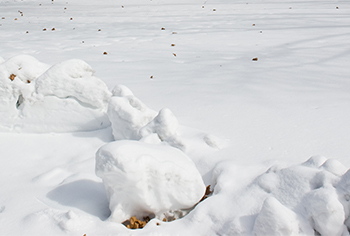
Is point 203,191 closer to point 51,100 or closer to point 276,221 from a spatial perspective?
point 276,221

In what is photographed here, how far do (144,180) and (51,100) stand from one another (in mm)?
1355

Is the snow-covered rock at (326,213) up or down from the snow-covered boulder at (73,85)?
down

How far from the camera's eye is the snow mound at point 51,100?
2.56 metres

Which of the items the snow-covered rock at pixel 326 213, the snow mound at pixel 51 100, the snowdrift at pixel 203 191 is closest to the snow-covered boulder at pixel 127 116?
the snowdrift at pixel 203 191

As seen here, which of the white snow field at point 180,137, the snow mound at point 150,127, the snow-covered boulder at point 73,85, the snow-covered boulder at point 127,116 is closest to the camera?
the white snow field at point 180,137

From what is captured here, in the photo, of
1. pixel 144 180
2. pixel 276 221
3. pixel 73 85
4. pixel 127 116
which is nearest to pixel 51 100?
pixel 73 85

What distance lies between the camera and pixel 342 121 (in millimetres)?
2363

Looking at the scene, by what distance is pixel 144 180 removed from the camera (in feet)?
5.15

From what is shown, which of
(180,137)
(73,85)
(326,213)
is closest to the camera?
(326,213)

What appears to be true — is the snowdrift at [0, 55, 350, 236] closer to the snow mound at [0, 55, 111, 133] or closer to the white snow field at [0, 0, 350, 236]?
the white snow field at [0, 0, 350, 236]

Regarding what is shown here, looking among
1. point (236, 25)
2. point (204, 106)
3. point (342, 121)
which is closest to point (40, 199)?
point (204, 106)

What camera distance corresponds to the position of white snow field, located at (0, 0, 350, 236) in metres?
1.51

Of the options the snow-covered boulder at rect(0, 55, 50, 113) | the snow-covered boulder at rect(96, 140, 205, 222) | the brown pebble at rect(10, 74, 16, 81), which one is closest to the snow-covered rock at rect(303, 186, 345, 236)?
the snow-covered boulder at rect(96, 140, 205, 222)

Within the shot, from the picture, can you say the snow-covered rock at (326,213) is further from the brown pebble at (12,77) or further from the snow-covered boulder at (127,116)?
the brown pebble at (12,77)
